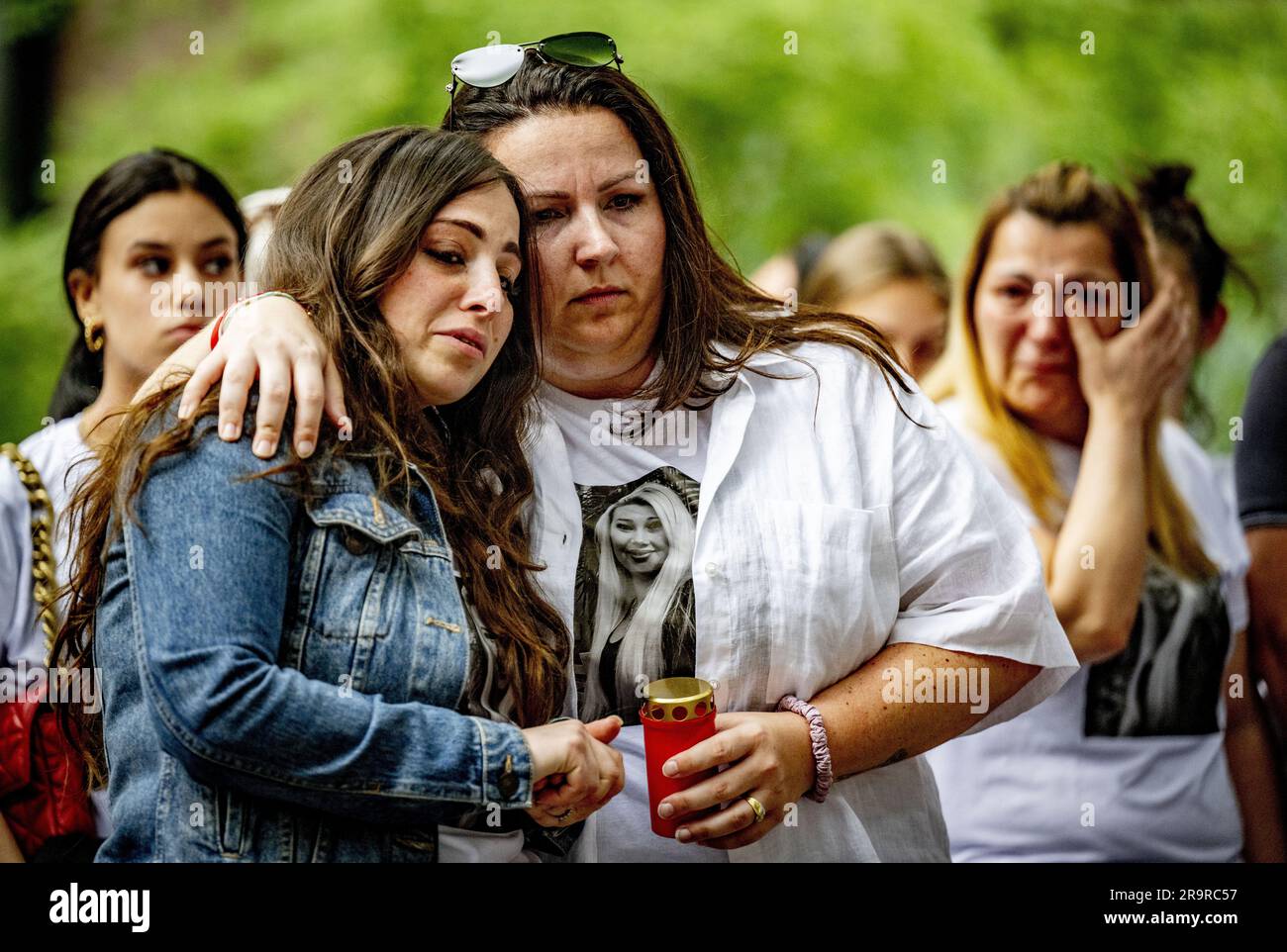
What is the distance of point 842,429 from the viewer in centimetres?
234

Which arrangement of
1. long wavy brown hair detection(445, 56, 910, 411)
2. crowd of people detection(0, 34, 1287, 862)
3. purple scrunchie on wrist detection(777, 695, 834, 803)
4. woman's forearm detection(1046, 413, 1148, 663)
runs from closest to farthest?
crowd of people detection(0, 34, 1287, 862)
purple scrunchie on wrist detection(777, 695, 834, 803)
long wavy brown hair detection(445, 56, 910, 411)
woman's forearm detection(1046, 413, 1148, 663)

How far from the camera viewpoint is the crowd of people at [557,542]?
1923 mm

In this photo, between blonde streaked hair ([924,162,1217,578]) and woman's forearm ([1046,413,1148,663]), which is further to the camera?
blonde streaked hair ([924,162,1217,578])

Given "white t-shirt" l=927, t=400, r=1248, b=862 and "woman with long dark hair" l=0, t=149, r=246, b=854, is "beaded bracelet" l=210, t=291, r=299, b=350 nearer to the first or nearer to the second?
"woman with long dark hair" l=0, t=149, r=246, b=854

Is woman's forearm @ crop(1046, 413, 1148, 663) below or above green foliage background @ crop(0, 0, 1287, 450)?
below

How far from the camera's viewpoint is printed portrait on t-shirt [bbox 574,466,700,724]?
2256 millimetres

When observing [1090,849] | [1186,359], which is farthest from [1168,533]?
[1090,849]

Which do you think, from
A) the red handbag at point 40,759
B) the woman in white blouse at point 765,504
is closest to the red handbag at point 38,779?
the red handbag at point 40,759

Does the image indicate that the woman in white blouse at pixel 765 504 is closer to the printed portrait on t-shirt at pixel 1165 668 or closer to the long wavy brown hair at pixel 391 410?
the long wavy brown hair at pixel 391 410

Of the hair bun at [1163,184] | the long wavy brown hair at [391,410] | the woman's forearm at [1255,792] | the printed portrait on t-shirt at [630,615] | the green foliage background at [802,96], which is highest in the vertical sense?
the green foliage background at [802,96]

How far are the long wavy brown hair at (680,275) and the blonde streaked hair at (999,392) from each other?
65 centimetres

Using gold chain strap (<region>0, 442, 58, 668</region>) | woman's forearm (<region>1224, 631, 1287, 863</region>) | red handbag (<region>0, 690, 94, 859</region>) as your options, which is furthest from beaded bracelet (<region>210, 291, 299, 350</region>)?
woman's forearm (<region>1224, 631, 1287, 863</region>)
